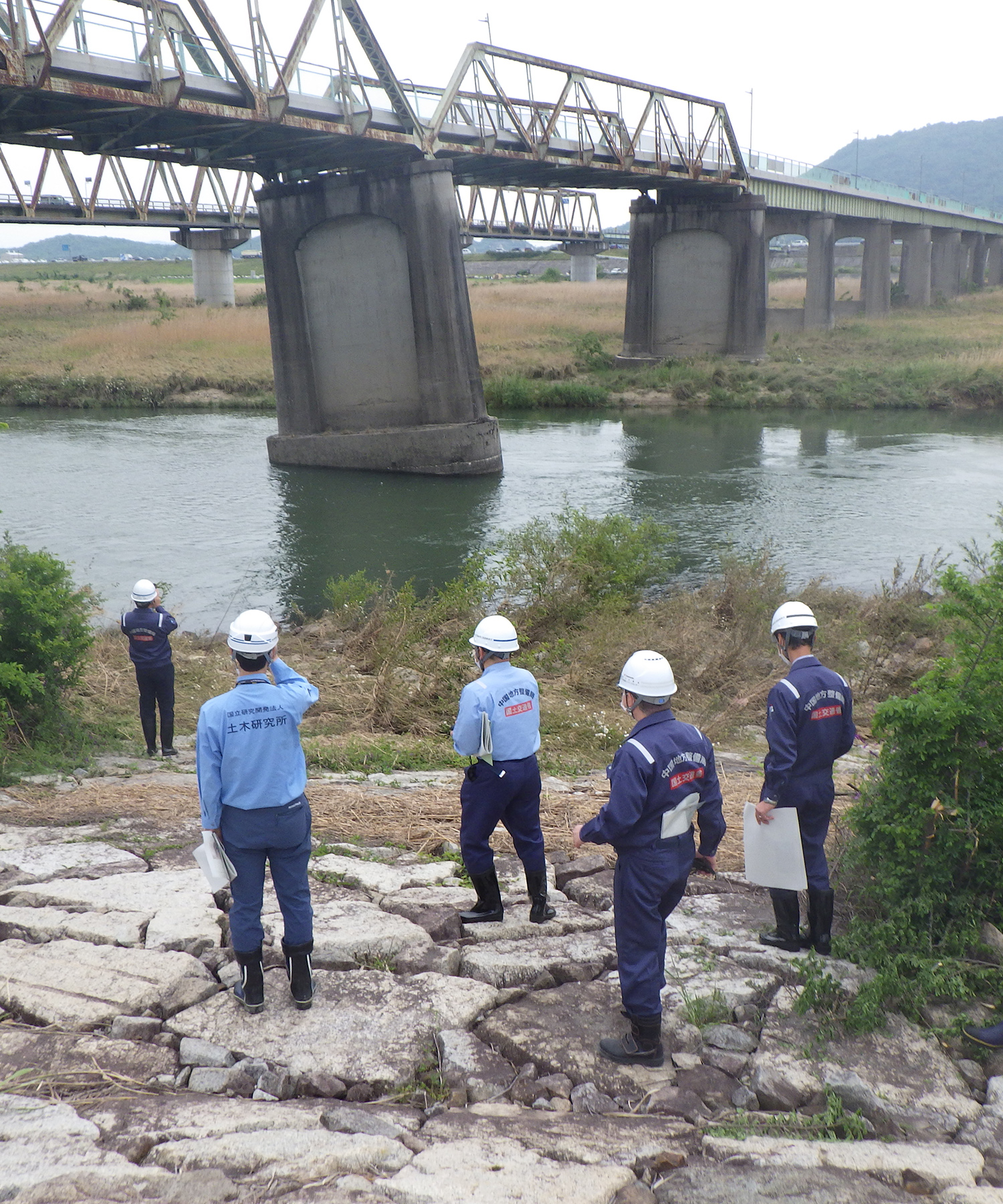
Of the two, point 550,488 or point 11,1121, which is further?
point 550,488

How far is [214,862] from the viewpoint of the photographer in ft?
15.3

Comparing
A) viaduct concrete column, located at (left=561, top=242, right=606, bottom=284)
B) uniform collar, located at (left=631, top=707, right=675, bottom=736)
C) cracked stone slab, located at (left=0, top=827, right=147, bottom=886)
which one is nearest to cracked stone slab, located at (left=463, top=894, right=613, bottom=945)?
uniform collar, located at (left=631, top=707, right=675, bottom=736)

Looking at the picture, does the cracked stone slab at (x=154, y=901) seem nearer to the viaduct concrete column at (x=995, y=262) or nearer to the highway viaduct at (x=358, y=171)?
the highway viaduct at (x=358, y=171)

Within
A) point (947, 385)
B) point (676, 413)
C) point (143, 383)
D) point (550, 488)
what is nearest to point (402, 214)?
point (550, 488)

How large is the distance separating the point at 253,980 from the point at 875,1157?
2709 millimetres

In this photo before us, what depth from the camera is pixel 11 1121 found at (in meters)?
3.75

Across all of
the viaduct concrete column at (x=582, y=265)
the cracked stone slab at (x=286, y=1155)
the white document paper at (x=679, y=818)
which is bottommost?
the cracked stone slab at (x=286, y=1155)

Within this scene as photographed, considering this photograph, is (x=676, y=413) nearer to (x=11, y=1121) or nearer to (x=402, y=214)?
(x=402, y=214)

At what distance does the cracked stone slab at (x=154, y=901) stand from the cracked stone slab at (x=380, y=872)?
0.79 meters

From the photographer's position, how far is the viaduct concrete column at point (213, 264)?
70.9 m

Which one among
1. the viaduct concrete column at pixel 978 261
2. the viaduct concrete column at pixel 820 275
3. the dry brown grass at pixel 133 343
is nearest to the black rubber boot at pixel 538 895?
the dry brown grass at pixel 133 343

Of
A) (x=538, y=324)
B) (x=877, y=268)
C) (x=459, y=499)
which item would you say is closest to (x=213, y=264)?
(x=538, y=324)

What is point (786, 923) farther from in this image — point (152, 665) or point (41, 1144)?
point (152, 665)

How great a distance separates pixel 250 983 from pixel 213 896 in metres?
1.13
